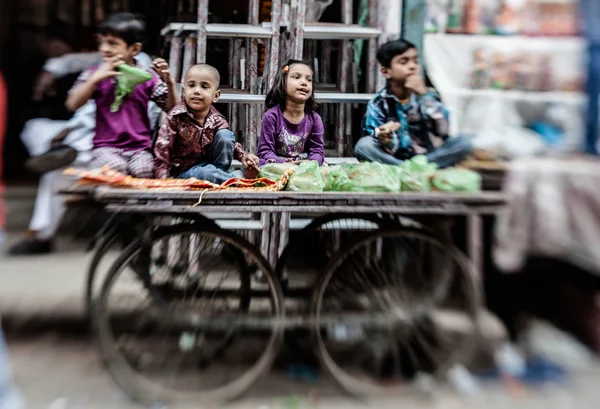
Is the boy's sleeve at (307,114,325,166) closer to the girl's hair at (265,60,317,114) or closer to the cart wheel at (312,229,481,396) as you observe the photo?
the girl's hair at (265,60,317,114)

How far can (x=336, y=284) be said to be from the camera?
3.07 meters

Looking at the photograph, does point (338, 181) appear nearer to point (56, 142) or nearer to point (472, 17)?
point (472, 17)

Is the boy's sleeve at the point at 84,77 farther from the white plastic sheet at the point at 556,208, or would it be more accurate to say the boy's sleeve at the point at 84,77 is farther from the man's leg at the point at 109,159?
the white plastic sheet at the point at 556,208

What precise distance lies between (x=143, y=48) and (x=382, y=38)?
1.68 m

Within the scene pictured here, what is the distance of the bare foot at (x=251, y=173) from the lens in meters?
3.17

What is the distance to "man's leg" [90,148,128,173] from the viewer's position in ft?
10.5

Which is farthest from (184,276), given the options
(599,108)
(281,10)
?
(599,108)

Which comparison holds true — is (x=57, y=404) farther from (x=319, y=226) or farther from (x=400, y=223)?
(x=400, y=223)

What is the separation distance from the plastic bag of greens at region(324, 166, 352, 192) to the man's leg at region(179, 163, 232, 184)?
61cm

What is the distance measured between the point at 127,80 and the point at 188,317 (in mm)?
1508

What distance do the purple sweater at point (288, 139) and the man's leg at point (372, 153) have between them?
0.87 feet

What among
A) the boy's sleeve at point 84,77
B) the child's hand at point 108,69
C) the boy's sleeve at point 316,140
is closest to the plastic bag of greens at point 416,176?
the boy's sleeve at point 316,140

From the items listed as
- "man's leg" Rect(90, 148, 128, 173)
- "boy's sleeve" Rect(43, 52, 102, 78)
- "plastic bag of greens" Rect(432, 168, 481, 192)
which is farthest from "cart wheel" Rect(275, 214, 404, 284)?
"boy's sleeve" Rect(43, 52, 102, 78)

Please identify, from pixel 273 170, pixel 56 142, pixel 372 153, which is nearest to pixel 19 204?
pixel 56 142
